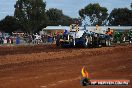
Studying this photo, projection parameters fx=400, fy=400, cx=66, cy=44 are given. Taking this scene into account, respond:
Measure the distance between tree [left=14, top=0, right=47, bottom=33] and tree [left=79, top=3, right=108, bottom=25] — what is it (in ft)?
95.6

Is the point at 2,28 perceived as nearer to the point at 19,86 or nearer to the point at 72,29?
the point at 72,29

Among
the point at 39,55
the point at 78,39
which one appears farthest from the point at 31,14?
the point at 39,55

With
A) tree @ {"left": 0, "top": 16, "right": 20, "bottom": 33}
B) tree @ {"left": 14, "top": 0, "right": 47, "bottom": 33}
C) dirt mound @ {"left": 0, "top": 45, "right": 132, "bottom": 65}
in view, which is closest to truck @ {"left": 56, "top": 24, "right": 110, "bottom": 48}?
dirt mound @ {"left": 0, "top": 45, "right": 132, "bottom": 65}

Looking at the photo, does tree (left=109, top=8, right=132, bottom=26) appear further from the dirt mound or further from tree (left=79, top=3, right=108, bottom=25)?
the dirt mound

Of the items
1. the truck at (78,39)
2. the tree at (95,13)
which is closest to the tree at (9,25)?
the tree at (95,13)

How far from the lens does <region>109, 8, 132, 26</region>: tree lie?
389ft

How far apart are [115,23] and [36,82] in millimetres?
112909

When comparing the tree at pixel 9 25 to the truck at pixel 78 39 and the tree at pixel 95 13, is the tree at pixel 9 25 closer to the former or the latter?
the tree at pixel 95 13

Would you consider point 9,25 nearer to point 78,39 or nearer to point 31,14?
point 31,14

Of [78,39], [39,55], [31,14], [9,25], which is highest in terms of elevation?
[31,14]

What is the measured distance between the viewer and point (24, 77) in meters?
13.6

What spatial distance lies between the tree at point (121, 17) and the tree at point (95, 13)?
2711 mm

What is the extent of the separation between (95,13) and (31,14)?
34904 millimetres

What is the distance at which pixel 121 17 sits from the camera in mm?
121938
